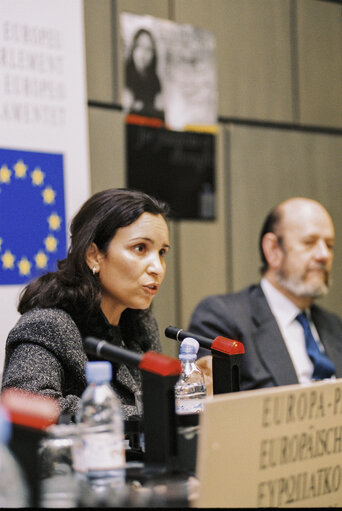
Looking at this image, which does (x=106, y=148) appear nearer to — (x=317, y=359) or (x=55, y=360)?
(x=317, y=359)

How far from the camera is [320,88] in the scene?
168 inches

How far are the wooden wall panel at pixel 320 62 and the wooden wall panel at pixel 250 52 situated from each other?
120mm

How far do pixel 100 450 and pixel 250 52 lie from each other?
10.6 ft

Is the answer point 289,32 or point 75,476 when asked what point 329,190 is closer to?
point 289,32

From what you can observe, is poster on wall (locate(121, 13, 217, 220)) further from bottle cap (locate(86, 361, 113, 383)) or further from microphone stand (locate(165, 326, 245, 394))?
bottle cap (locate(86, 361, 113, 383))

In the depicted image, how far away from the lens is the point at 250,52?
155 inches

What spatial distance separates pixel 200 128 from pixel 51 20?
1146 millimetres

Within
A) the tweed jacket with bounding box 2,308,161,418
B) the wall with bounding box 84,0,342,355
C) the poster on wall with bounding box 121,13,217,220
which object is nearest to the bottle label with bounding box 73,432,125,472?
the tweed jacket with bounding box 2,308,161,418

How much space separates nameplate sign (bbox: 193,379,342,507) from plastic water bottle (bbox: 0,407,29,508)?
0.82ft

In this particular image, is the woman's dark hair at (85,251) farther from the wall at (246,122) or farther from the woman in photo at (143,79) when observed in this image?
the woman in photo at (143,79)

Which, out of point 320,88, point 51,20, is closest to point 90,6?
point 51,20

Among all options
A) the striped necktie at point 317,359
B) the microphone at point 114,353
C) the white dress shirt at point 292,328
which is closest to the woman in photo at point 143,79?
the white dress shirt at point 292,328

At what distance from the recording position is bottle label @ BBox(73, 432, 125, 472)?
109 cm

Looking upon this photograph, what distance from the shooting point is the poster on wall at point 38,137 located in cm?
263
